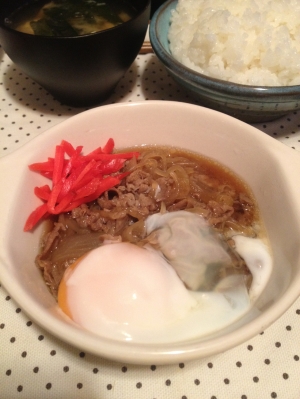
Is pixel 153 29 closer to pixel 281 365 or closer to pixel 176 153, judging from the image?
pixel 176 153

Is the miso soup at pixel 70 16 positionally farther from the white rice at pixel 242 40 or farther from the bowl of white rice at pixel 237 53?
the white rice at pixel 242 40

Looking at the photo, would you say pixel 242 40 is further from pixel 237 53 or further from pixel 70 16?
pixel 70 16

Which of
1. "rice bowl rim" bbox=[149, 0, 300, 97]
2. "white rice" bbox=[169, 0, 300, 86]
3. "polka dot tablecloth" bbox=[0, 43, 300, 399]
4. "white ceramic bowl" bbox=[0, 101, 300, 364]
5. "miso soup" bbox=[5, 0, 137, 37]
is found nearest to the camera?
"white ceramic bowl" bbox=[0, 101, 300, 364]

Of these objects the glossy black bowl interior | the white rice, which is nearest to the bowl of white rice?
the white rice

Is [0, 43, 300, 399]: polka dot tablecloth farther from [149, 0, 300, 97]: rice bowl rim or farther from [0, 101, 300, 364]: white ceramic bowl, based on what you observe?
[149, 0, 300, 97]: rice bowl rim

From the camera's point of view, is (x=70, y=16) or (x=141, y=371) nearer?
(x=141, y=371)

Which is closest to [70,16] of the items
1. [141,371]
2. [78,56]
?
[78,56]
